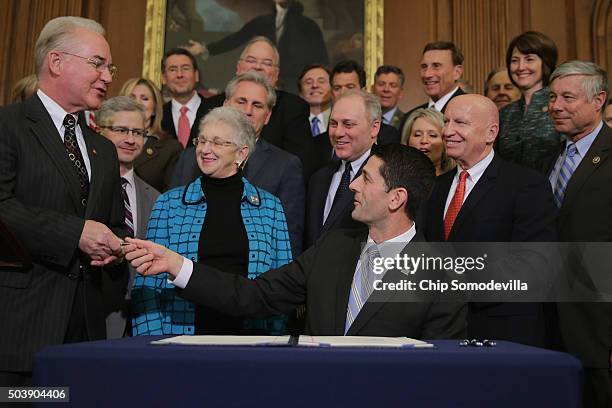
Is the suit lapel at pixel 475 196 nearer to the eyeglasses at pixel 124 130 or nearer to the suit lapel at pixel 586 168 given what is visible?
the suit lapel at pixel 586 168

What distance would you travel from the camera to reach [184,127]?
6273 millimetres

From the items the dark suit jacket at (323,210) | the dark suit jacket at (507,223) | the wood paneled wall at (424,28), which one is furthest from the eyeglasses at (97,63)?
the wood paneled wall at (424,28)

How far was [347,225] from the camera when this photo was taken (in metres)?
4.07

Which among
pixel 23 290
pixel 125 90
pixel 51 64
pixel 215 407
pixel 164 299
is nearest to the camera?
pixel 215 407

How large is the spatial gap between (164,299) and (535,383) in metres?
1.99

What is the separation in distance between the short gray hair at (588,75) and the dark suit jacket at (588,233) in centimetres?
40

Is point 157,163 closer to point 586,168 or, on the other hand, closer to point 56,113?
point 56,113

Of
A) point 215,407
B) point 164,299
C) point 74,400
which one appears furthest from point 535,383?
point 164,299

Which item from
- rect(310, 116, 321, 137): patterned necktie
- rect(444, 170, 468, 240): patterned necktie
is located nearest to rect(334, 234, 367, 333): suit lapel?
rect(444, 170, 468, 240): patterned necktie

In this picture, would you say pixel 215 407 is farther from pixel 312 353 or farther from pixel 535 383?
pixel 535 383

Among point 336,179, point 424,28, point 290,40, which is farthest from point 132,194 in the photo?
point 424,28

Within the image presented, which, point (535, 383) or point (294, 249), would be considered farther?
point (294, 249)

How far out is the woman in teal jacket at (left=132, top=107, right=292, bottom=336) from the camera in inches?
131

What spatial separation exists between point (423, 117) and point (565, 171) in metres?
1.18
